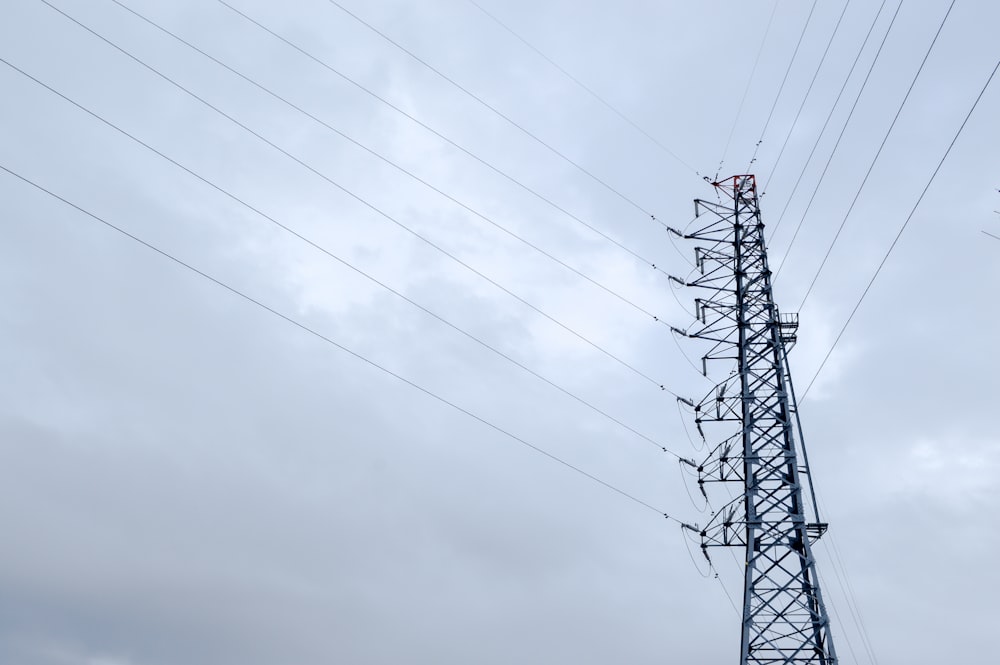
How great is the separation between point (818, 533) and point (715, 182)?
1613 cm

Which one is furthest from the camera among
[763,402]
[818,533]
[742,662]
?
[763,402]

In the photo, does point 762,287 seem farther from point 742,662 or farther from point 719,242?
point 742,662

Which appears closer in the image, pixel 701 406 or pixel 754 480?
pixel 754 480

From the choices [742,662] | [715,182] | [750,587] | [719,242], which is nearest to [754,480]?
[750,587]

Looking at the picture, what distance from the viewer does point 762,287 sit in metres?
→ 38.7

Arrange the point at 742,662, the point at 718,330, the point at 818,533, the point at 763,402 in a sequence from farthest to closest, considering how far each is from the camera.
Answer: the point at 718,330
the point at 763,402
the point at 818,533
the point at 742,662

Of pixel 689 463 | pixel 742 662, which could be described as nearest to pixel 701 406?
pixel 689 463

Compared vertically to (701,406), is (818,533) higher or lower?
lower

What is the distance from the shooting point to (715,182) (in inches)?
1661

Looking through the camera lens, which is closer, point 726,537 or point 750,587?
point 750,587

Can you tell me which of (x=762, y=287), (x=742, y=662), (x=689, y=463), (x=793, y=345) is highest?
(x=762, y=287)

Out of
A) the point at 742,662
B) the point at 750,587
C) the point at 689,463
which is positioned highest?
the point at 689,463

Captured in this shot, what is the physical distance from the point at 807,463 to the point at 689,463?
4.97m

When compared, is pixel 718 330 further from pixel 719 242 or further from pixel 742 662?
pixel 742 662
